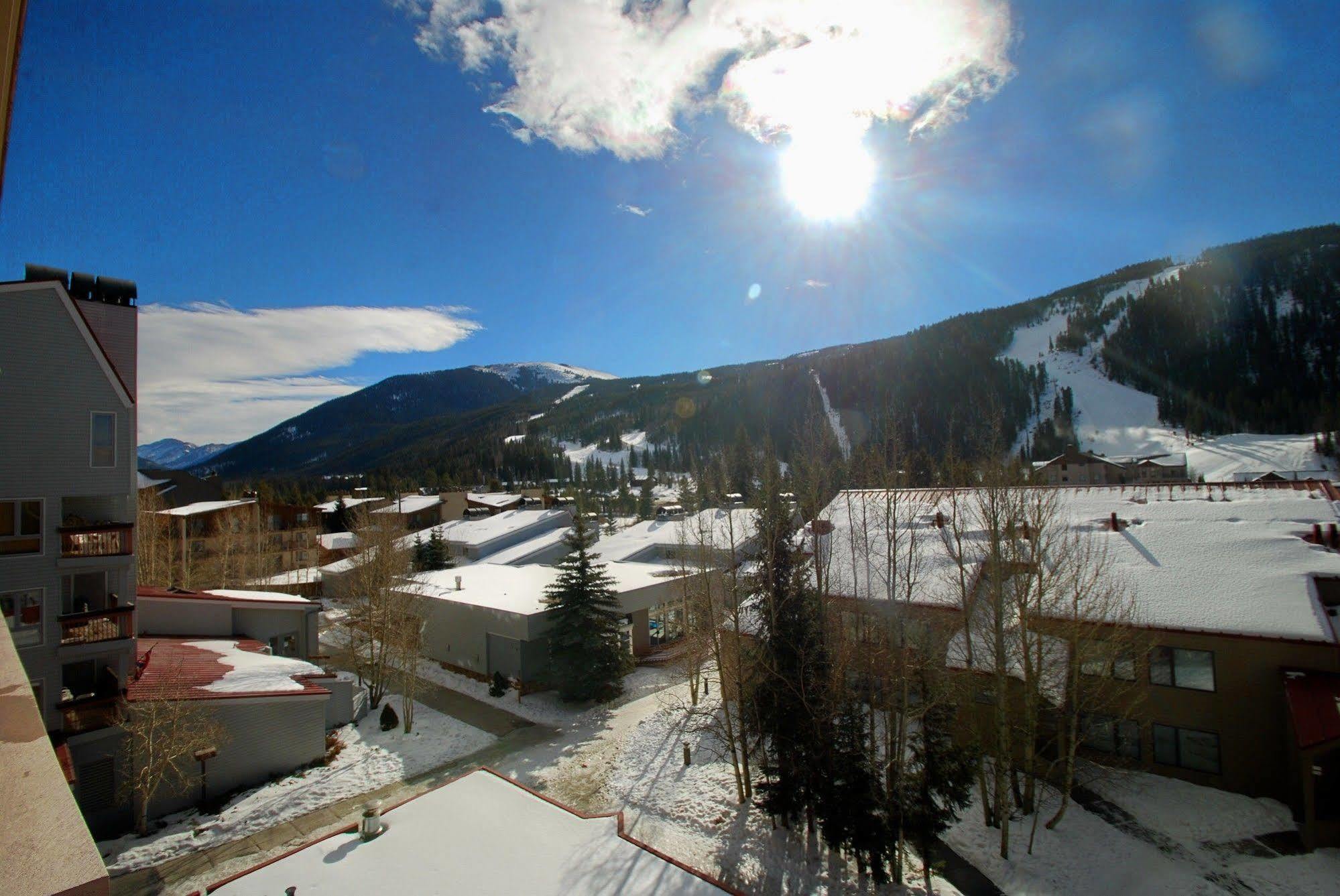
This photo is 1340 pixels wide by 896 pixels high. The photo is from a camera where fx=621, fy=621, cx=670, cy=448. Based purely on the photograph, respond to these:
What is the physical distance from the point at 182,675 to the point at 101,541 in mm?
3872

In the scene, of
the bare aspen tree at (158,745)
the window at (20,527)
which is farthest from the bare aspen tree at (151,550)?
the bare aspen tree at (158,745)

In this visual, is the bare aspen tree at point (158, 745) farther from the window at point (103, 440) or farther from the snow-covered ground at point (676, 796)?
the snow-covered ground at point (676, 796)

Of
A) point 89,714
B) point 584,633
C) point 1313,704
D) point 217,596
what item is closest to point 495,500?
point 217,596

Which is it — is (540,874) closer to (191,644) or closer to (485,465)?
(191,644)

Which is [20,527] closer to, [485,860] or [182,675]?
[182,675]

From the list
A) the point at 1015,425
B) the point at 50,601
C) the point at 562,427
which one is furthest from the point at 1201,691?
the point at 562,427

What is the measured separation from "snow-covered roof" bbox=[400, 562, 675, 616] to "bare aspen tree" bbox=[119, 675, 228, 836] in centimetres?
793

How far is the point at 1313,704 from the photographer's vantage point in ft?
43.7

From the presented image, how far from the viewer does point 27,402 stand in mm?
13289

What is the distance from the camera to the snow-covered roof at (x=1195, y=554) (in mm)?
15227

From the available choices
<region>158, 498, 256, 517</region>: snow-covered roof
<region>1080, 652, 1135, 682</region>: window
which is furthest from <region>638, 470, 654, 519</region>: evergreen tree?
<region>1080, 652, 1135, 682</region>: window

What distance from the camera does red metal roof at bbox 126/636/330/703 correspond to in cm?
1448

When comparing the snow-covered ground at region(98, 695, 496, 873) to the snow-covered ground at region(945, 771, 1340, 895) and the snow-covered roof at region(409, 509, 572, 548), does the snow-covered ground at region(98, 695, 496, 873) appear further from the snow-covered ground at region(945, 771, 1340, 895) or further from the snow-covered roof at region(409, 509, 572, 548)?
the snow-covered roof at region(409, 509, 572, 548)

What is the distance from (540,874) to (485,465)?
137 metres
